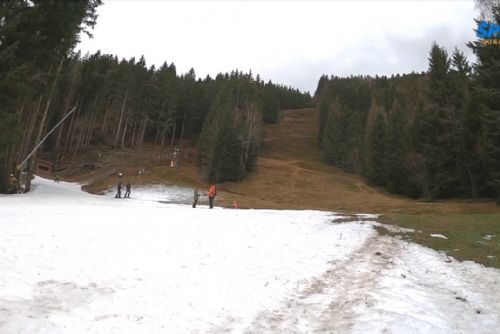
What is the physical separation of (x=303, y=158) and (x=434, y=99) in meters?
54.0

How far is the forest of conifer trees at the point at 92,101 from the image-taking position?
25.6 m

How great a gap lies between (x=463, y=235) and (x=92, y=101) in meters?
79.3

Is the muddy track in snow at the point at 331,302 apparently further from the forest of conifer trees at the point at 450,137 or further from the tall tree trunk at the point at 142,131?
the tall tree trunk at the point at 142,131

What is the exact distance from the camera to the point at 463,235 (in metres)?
17.4

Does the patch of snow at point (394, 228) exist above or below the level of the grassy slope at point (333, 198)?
below

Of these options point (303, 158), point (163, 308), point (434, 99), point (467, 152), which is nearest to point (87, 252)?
point (163, 308)

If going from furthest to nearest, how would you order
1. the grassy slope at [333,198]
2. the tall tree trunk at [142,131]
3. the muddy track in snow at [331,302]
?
the tall tree trunk at [142,131] → the grassy slope at [333,198] → the muddy track in snow at [331,302]

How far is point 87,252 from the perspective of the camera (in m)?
10.8

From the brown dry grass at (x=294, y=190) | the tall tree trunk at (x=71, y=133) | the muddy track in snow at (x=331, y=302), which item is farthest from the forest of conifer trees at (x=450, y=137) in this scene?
the tall tree trunk at (x=71, y=133)

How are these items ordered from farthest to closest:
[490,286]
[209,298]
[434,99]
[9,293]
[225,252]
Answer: [434,99] < [225,252] < [490,286] < [209,298] < [9,293]

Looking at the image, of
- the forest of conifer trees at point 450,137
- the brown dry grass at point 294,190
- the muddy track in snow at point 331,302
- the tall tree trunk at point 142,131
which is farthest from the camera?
the tall tree trunk at point 142,131

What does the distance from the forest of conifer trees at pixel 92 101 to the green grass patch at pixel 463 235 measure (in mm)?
24337

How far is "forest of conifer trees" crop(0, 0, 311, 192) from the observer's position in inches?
1008

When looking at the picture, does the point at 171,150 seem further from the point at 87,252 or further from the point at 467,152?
the point at 87,252
